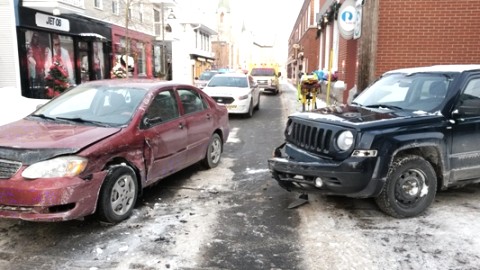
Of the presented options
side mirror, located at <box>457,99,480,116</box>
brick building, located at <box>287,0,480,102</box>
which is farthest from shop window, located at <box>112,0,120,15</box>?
side mirror, located at <box>457,99,480,116</box>

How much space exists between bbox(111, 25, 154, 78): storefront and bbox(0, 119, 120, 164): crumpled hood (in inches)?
713

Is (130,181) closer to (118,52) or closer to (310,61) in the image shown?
(118,52)

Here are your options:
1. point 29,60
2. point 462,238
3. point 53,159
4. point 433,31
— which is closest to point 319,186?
point 462,238

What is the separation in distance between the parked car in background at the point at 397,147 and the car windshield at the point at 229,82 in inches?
381

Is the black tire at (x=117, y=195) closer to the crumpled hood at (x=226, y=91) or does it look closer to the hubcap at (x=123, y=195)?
the hubcap at (x=123, y=195)

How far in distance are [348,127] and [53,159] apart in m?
2.98

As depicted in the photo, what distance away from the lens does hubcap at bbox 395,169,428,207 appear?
15.8ft

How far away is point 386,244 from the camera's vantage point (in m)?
4.20

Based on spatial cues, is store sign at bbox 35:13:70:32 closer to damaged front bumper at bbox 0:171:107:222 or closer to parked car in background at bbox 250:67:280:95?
parked car in background at bbox 250:67:280:95

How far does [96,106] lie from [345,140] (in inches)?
122

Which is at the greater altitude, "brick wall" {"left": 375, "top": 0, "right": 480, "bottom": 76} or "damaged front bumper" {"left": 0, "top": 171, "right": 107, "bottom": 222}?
"brick wall" {"left": 375, "top": 0, "right": 480, "bottom": 76}

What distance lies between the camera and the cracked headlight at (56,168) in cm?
405

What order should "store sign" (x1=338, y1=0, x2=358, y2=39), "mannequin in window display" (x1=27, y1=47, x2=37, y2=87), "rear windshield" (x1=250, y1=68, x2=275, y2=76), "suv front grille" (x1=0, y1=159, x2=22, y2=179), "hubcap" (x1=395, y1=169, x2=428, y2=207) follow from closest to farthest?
1. "suv front grille" (x1=0, y1=159, x2=22, y2=179)
2. "hubcap" (x1=395, y1=169, x2=428, y2=207)
3. "store sign" (x1=338, y1=0, x2=358, y2=39)
4. "mannequin in window display" (x1=27, y1=47, x2=37, y2=87)
5. "rear windshield" (x1=250, y1=68, x2=275, y2=76)

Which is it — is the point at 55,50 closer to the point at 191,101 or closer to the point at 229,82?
the point at 229,82
